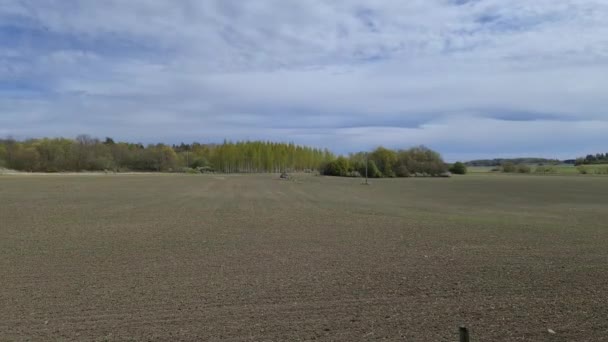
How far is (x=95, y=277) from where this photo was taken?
29.6 feet

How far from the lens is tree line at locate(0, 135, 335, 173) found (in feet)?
440

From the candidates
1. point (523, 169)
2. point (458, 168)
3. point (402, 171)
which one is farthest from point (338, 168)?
point (523, 169)

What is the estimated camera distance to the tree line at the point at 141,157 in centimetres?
13412

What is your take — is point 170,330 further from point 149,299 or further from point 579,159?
point 579,159

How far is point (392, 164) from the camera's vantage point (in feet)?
387

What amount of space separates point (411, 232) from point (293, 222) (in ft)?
16.3

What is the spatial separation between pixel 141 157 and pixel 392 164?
80.3 metres

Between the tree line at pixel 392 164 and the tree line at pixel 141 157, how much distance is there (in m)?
11.4

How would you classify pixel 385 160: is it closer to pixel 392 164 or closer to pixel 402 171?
pixel 392 164

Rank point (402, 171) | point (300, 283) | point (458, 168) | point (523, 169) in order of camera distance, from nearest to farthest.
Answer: point (300, 283) → point (402, 171) → point (523, 169) → point (458, 168)

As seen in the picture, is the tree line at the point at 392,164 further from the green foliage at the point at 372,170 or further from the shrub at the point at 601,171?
the shrub at the point at 601,171

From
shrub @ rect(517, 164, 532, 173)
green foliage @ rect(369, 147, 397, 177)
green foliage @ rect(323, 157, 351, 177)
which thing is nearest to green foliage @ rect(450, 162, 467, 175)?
shrub @ rect(517, 164, 532, 173)

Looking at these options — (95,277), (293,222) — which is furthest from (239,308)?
(293,222)

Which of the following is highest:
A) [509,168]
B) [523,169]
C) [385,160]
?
[385,160]
